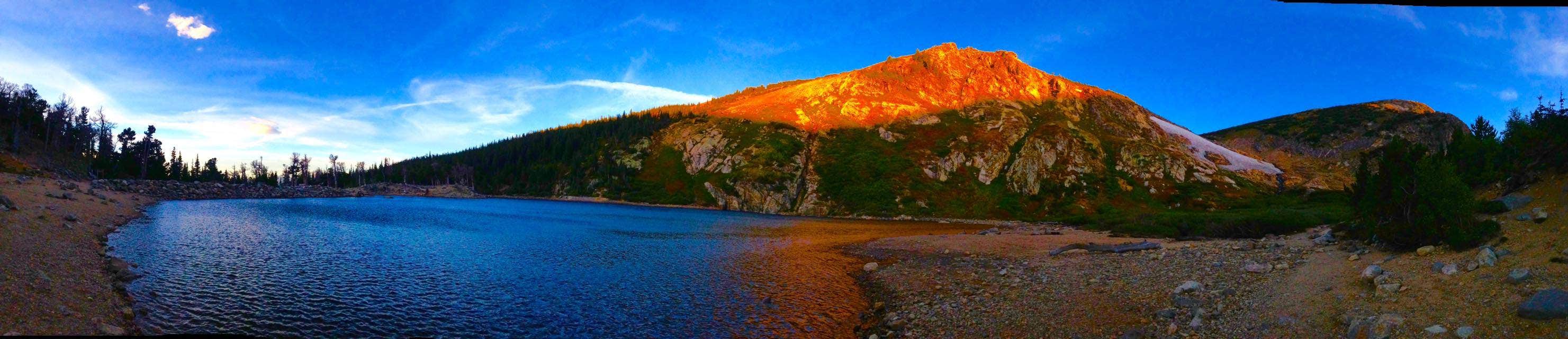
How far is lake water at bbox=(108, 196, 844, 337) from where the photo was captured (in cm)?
2347

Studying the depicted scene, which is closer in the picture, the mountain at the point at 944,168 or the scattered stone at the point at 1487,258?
the scattered stone at the point at 1487,258

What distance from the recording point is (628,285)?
32.3 m

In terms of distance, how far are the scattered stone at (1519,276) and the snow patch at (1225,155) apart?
542ft

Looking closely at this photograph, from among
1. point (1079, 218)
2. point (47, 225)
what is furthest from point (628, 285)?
point (1079, 218)

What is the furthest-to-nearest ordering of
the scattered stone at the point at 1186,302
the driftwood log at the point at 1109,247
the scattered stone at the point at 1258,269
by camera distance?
1. the driftwood log at the point at 1109,247
2. the scattered stone at the point at 1258,269
3. the scattered stone at the point at 1186,302

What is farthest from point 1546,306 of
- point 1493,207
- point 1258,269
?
point 1493,207

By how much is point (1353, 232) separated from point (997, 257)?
58.7 ft

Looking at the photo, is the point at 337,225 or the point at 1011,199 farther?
the point at 1011,199

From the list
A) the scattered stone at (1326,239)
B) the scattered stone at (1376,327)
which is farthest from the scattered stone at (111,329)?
the scattered stone at (1326,239)

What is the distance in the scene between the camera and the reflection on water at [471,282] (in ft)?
77.7

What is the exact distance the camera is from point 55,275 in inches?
907

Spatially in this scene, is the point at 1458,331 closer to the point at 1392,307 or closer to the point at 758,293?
the point at 1392,307

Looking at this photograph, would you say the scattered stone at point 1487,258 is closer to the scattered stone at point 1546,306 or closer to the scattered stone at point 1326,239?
the scattered stone at point 1546,306

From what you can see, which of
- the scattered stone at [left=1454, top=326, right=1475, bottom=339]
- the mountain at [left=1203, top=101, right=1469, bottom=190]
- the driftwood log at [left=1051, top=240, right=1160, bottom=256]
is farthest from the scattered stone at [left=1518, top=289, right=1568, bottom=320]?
the mountain at [left=1203, top=101, right=1469, bottom=190]
